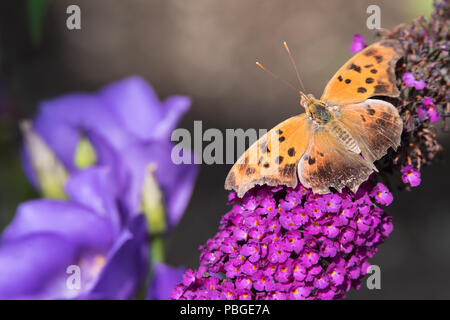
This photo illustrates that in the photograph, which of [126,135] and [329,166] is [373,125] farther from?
[126,135]

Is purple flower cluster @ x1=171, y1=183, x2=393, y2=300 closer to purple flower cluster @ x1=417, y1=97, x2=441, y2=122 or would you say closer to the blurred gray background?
purple flower cluster @ x1=417, y1=97, x2=441, y2=122

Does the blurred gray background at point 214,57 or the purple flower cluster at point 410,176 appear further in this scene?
the blurred gray background at point 214,57

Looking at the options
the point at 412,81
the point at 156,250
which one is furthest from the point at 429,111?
the point at 156,250

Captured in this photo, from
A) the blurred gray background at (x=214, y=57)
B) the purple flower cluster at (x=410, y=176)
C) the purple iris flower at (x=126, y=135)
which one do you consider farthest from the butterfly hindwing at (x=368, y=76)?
the blurred gray background at (x=214, y=57)

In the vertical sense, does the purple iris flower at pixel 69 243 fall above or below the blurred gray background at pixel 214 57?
below

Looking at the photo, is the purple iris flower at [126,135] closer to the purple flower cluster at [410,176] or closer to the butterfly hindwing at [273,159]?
the butterfly hindwing at [273,159]

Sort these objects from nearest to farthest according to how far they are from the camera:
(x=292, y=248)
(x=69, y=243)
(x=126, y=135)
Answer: (x=292, y=248), (x=69, y=243), (x=126, y=135)

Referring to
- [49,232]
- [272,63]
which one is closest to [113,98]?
[49,232]

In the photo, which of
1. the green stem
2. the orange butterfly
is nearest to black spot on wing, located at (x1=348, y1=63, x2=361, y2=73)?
the orange butterfly
